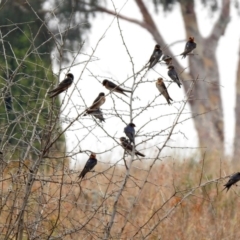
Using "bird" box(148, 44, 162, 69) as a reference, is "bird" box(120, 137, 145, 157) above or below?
below

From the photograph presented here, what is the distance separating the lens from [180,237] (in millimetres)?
8648

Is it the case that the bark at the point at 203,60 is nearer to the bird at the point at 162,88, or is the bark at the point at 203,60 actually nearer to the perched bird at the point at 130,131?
the bird at the point at 162,88

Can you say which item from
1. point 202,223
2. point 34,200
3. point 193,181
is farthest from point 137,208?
point 34,200

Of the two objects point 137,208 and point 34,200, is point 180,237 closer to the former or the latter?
point 137,208

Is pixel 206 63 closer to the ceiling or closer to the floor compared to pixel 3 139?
closer to the ceiling

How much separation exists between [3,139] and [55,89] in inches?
20.7

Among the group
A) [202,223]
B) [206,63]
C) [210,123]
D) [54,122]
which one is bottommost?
[54,122]

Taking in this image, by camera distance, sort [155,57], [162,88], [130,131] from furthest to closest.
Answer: [162,88], [155,57], [130,131]

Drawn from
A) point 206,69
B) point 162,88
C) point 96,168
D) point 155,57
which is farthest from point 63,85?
point 206,69

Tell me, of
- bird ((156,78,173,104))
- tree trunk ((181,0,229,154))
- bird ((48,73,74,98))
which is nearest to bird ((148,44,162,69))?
bird ((156,78,173,104))

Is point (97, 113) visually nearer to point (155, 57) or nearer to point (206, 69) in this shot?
point (155, 57)

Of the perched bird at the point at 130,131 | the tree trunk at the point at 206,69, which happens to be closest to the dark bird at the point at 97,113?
the perched bird at the point at 130,131

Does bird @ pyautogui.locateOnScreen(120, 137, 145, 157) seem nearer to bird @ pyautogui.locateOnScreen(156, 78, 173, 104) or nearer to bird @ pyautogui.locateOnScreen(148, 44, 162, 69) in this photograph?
bird @ pyautogui.locateOnScreen(156, 78, 173, 104)

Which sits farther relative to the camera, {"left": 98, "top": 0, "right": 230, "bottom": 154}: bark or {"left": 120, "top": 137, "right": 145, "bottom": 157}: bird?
{"left": 98, "top": 0, "right": 230, "bottom": 154}: bark
